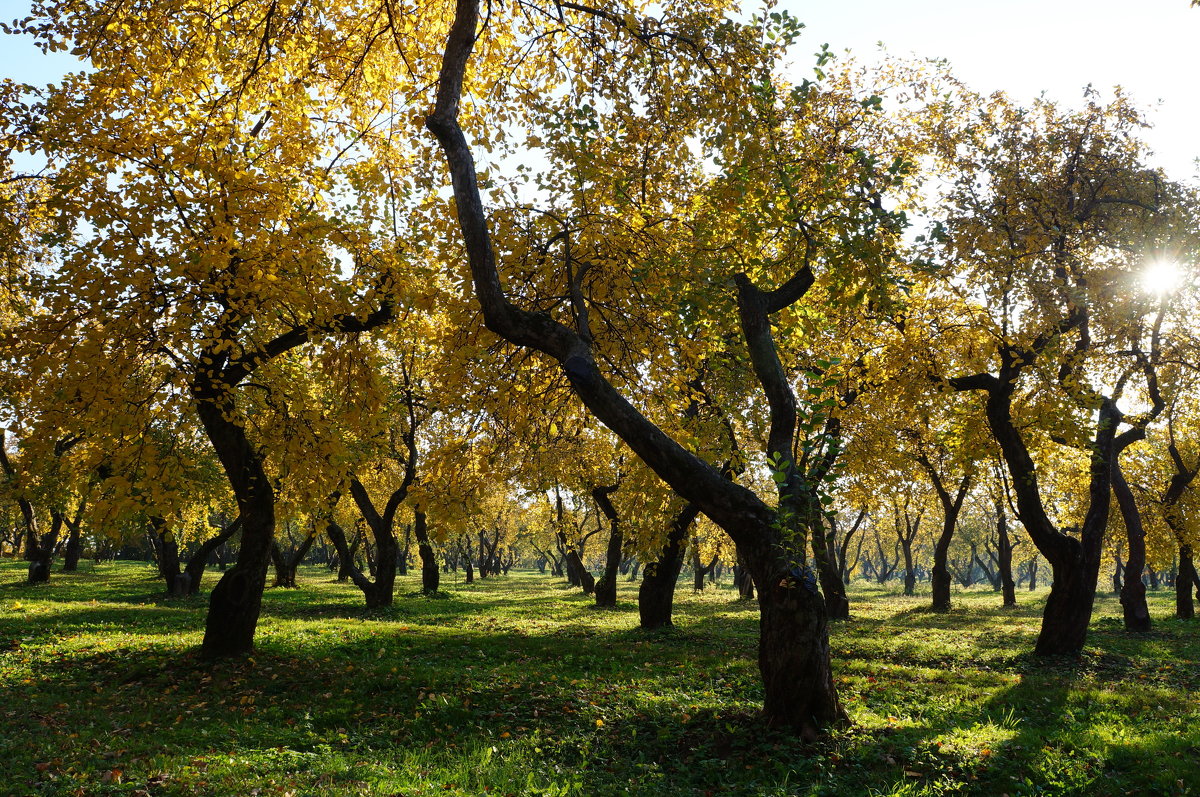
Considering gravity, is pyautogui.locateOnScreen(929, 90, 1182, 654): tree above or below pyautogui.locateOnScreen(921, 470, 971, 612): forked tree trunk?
above

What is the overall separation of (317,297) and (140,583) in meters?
29.7

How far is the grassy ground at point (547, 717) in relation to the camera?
640 cm

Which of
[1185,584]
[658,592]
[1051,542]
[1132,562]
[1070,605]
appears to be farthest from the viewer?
[1185,584]

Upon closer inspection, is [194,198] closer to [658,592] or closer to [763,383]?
[763,383]

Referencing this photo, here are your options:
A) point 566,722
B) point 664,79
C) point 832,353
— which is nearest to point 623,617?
point 832,353

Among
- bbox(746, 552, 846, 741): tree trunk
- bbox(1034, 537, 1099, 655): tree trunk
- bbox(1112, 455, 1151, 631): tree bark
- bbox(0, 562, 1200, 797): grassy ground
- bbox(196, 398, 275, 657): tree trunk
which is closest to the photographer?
bbox(0, 562, 1200, 797): grassy ground

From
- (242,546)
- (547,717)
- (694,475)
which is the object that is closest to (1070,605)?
(694,475)

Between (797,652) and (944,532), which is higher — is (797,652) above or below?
below

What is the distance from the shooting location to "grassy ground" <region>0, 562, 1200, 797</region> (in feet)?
21.0

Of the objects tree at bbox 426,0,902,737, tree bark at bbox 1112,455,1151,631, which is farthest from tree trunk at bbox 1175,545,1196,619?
tree at bbox 426,0,902,737

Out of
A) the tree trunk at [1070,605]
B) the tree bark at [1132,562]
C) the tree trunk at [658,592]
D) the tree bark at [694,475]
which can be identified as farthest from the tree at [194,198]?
Answer: the tree bark at [1132,562]

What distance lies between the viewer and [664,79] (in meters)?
9.30

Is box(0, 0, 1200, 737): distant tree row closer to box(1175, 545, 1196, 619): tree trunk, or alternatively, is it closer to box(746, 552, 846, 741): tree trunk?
Answer: box(746, 552, 846, 741): tree trunk

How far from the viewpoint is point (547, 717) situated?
8.75 meters
